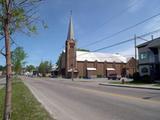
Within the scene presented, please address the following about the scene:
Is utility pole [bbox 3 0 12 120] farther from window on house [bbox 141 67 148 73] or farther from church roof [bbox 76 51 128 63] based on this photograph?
church roof [bbox 76 51 128 63]

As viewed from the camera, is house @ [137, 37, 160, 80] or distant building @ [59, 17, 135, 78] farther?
distant building @ [59, 17, 135, 78]

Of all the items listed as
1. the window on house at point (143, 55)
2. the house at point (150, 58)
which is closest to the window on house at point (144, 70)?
the house at point (150, 58)

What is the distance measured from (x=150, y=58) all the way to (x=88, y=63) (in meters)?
52.2

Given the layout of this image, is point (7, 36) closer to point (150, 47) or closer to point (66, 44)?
point (150, 47)

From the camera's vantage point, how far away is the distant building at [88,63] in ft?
320

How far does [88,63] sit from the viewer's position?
10044cm

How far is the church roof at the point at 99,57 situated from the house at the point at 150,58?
157ft

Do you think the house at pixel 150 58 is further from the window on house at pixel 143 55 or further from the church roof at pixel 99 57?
the church roof at pixel 99 57

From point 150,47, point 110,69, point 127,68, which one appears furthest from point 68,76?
point 150,47

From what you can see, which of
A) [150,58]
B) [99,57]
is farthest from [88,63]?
[150,58]

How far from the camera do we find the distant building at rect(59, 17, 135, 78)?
97.4m

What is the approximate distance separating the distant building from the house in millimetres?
42121

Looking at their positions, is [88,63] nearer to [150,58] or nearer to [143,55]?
[143,55]

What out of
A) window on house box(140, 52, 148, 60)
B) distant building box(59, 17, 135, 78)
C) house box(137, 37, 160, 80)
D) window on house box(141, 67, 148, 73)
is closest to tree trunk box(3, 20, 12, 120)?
house box(137, 37, 160, 80)
